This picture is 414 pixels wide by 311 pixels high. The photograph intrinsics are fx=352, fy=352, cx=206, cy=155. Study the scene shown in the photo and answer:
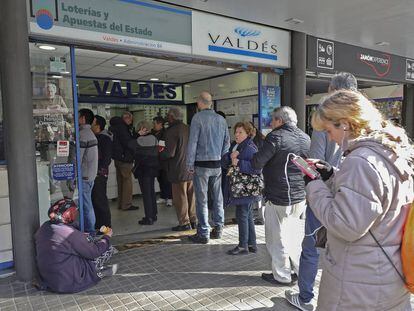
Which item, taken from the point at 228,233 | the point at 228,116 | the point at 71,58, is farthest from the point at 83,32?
the point at 228,116

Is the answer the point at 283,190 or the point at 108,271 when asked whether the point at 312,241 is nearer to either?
the point at 283,190

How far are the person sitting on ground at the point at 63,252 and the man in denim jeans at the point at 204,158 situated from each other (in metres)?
1.49

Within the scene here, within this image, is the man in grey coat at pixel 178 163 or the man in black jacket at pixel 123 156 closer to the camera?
the man in grey coat at pixel 178 163

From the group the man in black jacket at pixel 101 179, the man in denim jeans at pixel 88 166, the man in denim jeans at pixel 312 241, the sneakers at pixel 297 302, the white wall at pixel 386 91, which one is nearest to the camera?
the man in denim jeans at pixel 312 241

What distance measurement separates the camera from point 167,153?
4949mm

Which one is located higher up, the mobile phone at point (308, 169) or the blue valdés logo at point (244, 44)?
the blue valdés logo at point (244, 44)

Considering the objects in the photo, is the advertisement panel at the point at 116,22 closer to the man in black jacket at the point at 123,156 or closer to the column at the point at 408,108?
the man in black jacket at the point at 123,156

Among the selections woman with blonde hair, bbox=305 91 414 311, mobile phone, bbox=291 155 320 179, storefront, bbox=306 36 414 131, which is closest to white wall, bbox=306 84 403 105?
storefront, bbox=306 36 414 131

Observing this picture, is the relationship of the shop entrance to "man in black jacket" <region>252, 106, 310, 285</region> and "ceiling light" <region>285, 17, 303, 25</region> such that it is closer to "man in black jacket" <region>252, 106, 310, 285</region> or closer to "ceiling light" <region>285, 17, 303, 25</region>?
"ceiling light" <region>285, 17, 303, 25</region>

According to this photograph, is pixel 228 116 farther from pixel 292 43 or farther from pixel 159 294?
pixel 159 294

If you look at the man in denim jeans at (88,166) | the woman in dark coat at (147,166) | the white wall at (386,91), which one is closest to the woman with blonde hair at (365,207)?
the man in denim jeans at (88,166)

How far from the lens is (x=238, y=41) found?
5156mm

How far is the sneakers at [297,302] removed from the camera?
2801 millimetres

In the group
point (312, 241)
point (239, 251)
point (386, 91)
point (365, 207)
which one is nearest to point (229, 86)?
point (239, 251)
